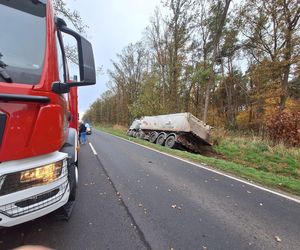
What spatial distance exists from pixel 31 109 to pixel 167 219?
269 cm

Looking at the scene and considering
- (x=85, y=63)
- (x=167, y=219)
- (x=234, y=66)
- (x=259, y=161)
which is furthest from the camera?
(x=234, y=66)

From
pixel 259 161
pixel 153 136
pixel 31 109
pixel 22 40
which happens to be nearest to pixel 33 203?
pixel 31 109

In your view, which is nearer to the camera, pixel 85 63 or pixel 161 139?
pixel 85 63

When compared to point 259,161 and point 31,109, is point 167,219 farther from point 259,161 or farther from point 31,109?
point 259,161

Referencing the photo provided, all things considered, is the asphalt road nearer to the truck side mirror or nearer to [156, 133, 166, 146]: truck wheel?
the truck side mirror

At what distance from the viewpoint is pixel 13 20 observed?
2773 mm

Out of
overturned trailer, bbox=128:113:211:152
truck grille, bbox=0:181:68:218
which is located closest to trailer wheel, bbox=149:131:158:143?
overturned trailer, bbox=128:113:211:152

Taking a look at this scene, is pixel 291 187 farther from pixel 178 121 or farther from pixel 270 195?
pixel 178 121

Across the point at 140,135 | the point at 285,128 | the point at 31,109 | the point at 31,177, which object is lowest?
the point at 140,135

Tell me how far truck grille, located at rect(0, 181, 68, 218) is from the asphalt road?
0.75 m

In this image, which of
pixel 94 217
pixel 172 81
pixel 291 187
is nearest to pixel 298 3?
pixel 172 81

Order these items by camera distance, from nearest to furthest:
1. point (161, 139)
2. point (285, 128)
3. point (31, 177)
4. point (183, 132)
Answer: point (31, 177)
point (285, 128)
point (183, 132)
point (161, 139)

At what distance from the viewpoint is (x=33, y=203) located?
2525mm

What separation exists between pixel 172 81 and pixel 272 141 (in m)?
15.7
